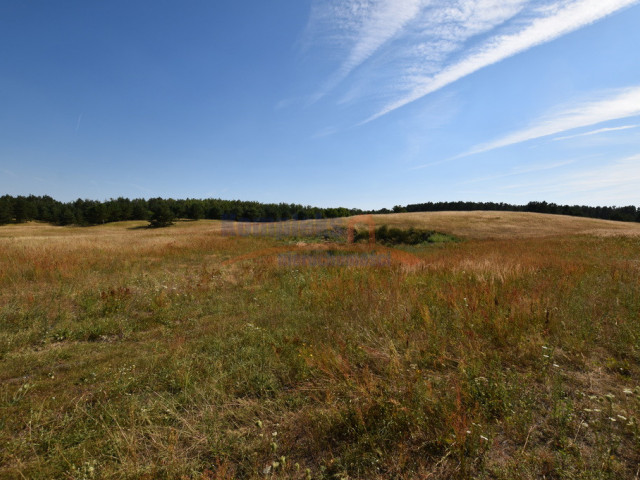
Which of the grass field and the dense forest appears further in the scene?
the dense forest

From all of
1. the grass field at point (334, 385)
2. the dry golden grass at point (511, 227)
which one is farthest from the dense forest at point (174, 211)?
the grass field at point (334, 385)

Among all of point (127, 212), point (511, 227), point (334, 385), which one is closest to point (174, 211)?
point (127, 212)

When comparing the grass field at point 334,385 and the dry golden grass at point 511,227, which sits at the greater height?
the dry golden grass at point 511,227

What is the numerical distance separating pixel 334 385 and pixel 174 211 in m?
101

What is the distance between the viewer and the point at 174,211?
8944 centimetres

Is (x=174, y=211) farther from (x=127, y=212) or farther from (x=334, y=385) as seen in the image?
(x=334, y=385)

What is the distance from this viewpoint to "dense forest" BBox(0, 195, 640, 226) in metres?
72.6

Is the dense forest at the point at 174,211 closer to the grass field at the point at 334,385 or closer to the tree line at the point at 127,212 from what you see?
the tree line at the point at 127,212

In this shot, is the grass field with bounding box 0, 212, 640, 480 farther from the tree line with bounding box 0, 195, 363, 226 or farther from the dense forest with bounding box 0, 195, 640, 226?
the dense forest with bounding box 0, 195, 640, 226

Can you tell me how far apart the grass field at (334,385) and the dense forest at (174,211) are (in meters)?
60.2

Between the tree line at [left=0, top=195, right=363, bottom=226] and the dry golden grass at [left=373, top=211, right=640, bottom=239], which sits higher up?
the tree line at [left=0, top=195, right=363, bottom=226]

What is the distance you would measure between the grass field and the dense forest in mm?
60215

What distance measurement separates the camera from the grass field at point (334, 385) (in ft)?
7.95

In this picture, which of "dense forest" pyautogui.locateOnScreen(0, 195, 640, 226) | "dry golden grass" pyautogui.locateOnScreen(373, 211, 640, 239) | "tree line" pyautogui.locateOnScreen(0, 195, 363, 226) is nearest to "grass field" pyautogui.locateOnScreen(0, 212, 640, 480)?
"dry golden grass" pyautogui.locateOnScreen(373, 211, 640, 239)
